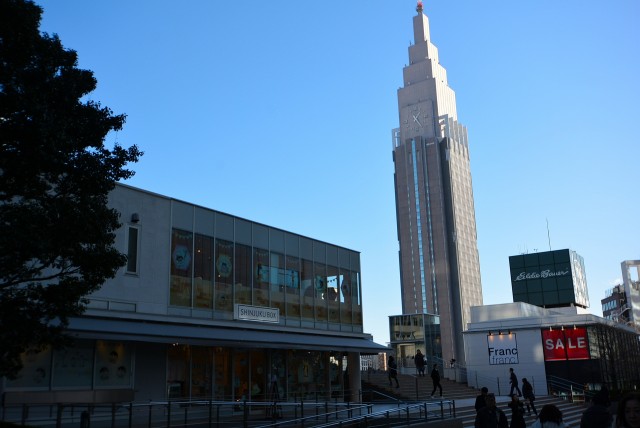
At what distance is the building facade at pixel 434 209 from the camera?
134m

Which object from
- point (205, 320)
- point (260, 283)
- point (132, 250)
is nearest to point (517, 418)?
point (205, 320)

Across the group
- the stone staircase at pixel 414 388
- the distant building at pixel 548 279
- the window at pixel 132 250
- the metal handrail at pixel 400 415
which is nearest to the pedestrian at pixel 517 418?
the metal handrail at pixel 400 415

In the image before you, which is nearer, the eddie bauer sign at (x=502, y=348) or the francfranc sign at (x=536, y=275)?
the eddie bauer sign at (x=502, y=348)

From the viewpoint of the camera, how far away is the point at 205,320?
79.4ft

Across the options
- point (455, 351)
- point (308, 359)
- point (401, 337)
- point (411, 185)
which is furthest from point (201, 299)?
point (411, 185)

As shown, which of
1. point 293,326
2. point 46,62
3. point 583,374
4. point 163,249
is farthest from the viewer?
point 583,374

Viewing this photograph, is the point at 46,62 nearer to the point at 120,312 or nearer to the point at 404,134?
the point at 120,312

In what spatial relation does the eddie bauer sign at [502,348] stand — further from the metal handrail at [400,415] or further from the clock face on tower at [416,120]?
the clock face on tower at [416,120]

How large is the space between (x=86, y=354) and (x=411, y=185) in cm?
12474

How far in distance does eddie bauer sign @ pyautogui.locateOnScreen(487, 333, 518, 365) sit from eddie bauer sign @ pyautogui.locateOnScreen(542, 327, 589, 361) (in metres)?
1.89

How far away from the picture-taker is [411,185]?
14100 centimetres

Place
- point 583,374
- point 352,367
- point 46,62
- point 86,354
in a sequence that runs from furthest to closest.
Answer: point 583,374
point 352,367
point 86,354
point 46,62

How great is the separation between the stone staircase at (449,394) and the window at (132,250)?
13398 mm

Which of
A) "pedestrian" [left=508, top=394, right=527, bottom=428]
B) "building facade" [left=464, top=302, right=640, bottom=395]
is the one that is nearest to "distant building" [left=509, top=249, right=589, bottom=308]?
"building facade" [left=464, top=302, right=640, bottom=395]
